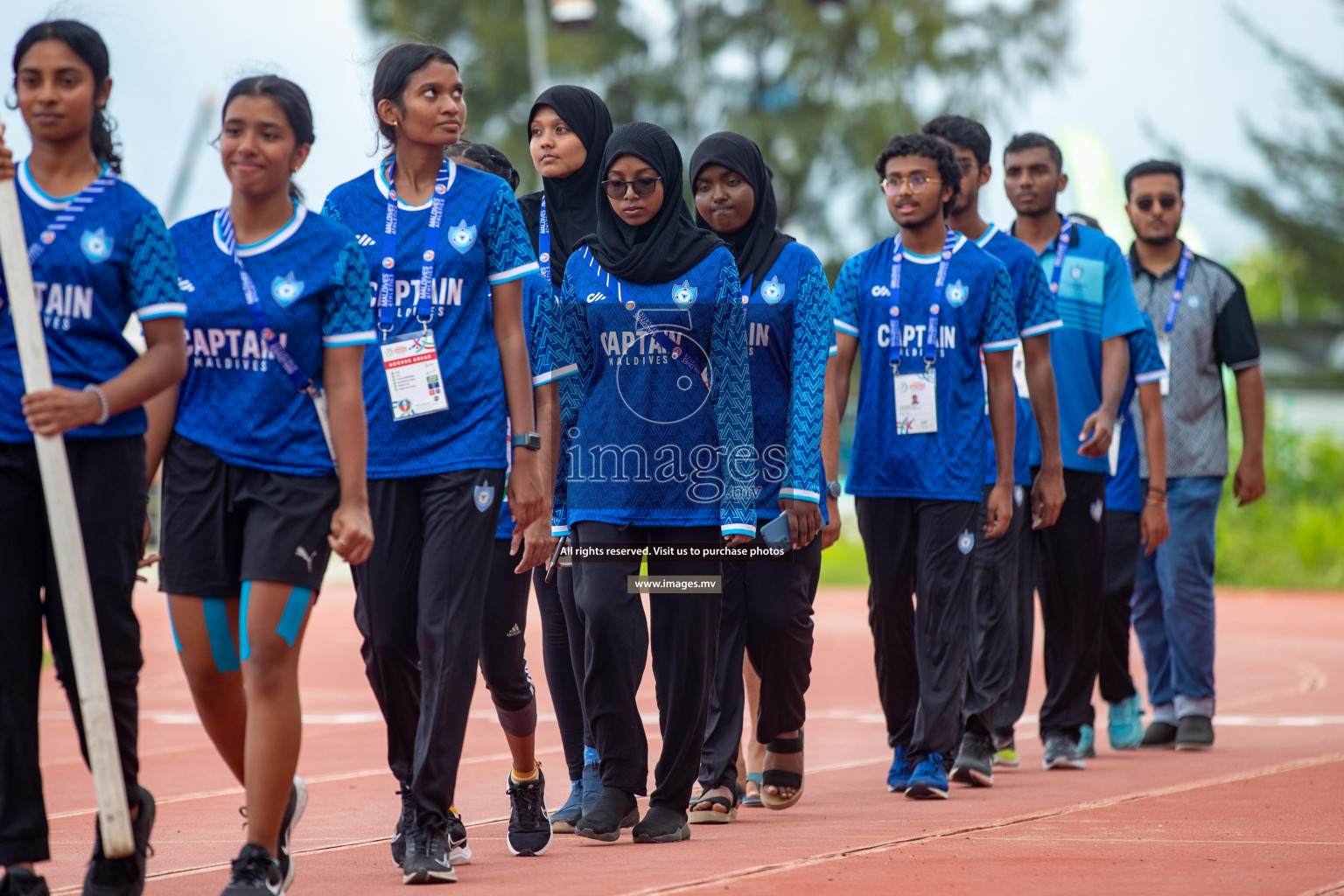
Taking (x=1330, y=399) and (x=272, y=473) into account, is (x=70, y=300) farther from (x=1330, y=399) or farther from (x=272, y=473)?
(x=1330, y=399)

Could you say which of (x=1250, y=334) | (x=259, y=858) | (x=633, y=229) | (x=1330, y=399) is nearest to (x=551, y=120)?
(x=633, y=229)

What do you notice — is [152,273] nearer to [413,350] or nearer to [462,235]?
[413,350]

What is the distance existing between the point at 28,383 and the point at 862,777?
4.46 m

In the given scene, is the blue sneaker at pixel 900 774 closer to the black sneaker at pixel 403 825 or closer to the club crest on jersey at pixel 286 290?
the black sneaker at pixel 403 825

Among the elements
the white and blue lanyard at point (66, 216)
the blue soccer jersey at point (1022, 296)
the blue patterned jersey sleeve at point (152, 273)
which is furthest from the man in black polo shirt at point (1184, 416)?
the white and blue lanyard at point (66, 216)

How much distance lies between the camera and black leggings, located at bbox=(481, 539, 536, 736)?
19.0 feet

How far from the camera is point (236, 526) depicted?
4656mm

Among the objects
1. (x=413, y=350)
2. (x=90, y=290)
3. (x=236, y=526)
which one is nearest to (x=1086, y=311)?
(x=413, y=350)

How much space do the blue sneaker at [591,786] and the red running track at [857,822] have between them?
0.33 meters

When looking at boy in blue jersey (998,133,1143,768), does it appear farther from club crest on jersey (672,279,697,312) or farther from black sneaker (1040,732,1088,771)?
club crest on jersey (672,279,697,312)

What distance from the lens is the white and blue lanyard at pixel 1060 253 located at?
8578 millimetres

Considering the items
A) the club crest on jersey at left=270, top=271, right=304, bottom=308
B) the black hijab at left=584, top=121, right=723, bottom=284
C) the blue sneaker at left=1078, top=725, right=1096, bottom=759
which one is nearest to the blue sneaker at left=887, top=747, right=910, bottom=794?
the blue sneaker at left=1078, top=725, right=1096, bottom=759

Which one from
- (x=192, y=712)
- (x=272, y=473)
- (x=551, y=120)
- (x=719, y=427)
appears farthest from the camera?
(x=192, y=712)

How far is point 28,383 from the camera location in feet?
13.9
